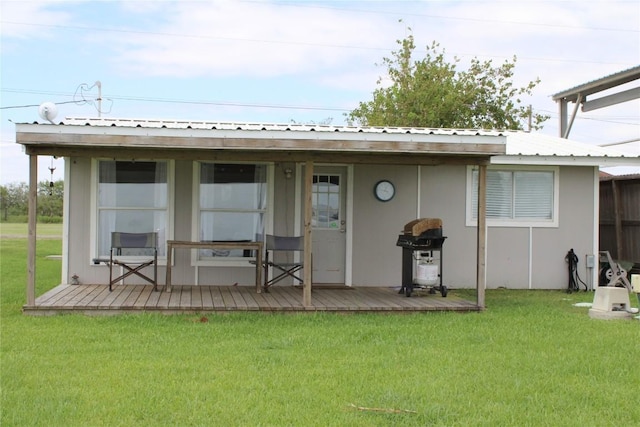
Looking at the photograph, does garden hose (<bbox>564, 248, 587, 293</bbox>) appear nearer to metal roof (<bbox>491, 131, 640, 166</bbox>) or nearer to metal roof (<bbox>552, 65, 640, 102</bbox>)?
metal roof (<bbox>491, 131, 640, 166</bbox>)

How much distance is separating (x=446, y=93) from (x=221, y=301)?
18011mm

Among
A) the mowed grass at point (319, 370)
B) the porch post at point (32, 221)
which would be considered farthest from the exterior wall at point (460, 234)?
the porch post at point (32, 221)

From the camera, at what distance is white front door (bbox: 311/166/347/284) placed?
1005 centimetres

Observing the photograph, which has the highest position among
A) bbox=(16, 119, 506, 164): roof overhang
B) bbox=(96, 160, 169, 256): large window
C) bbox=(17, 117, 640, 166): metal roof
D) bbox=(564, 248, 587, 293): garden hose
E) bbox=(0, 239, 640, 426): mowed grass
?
bbox=(17, 117, 640, 166): metal roof

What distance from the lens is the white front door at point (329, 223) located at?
1005 cm

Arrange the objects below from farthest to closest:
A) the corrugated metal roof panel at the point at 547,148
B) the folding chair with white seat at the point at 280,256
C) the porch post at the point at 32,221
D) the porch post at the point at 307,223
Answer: the corrugated metal roof panel at the point at 547,148 → the folding chair with white seat at the point at 280,256 → the porch post at the point at 307,223 → the porch post at the point at 32,221

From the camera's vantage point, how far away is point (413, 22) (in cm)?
2588

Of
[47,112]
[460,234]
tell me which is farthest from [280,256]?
[47,112]

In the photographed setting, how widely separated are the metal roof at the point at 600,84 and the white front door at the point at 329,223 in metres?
5.26

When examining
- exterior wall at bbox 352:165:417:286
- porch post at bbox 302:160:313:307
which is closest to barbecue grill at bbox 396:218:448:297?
exterior wall at bbox 352:165:417:286

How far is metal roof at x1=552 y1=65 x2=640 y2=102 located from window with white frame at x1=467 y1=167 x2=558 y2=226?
2.40 m

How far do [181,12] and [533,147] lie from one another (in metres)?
12.1

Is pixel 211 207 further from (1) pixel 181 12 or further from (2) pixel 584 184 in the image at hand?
(1) pixel 181 12

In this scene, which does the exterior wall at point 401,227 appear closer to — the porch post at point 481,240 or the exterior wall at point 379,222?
the exterior wall at point 379,222
